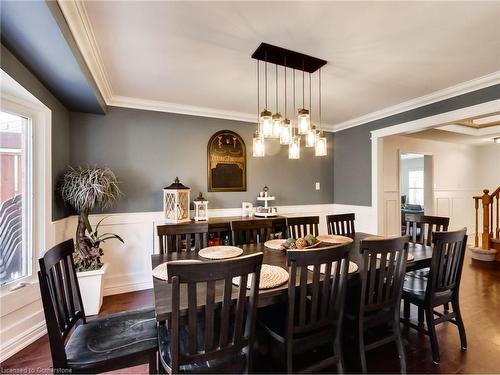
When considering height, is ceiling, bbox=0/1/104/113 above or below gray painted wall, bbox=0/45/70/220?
above

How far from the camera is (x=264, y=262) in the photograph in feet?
6.11

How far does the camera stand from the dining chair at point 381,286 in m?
1.57

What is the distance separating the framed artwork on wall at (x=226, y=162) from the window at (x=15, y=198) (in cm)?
198

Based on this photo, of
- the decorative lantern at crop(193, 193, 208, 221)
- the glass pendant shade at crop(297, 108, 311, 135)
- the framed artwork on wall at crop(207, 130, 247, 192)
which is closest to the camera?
the glass pendant shade at crop(297, 108, 311, 135)

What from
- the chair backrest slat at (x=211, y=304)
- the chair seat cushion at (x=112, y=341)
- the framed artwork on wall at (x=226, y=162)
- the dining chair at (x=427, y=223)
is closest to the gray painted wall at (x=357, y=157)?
the dining chair at (x=427, y=223)

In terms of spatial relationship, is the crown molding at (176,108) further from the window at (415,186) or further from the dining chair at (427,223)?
the window at (415,186)

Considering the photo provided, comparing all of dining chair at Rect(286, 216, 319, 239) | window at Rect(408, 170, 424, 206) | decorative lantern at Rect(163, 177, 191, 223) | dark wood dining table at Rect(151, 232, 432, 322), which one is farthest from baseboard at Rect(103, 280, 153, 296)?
window at Rect(408, 170, 424, 206)

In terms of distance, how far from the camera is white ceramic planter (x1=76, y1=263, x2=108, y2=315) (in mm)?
2516

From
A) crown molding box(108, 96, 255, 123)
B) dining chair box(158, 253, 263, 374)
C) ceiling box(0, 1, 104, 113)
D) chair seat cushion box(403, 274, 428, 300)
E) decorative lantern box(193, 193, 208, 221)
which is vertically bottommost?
chair seat cushion box(403, 274, 428, 300)

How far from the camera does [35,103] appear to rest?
220 cm

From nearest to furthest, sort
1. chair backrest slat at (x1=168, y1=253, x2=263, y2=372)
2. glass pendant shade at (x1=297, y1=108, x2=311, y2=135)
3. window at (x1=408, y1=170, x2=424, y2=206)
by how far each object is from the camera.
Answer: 1. chair backrest slat at (x1=168, y1=253, x2=263, y2=372)
2. glass pendant shade at (x1=297, y1=108, x2=311, y2=135)
3. window at (x1=408, y1=170, x2=424, y2=206)

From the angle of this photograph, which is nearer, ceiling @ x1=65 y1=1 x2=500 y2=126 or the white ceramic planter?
ceiling @ x1=65 y1=1 x2=500 y2=126

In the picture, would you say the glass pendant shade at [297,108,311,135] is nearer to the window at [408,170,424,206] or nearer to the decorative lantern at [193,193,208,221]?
the decorative lantern at [193,193,208,221]

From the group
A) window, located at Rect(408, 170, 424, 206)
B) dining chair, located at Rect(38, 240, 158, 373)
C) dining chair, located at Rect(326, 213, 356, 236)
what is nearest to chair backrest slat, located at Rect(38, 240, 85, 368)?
dining chair, located at Rect(38, 240, 158, 373)
